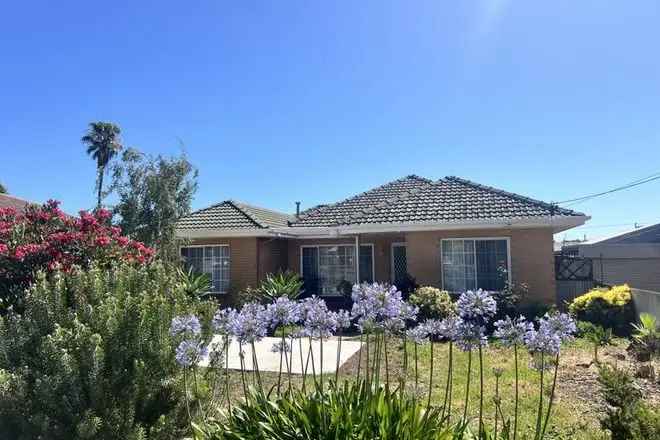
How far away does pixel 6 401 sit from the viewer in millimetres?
4172

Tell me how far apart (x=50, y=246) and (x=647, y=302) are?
13.2 metres

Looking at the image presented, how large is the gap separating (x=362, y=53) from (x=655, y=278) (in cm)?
1792

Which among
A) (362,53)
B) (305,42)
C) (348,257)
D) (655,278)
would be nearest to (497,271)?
(348,257)

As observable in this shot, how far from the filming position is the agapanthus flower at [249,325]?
12.6 ft

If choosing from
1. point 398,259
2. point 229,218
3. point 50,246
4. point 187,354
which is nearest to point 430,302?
point 398,259

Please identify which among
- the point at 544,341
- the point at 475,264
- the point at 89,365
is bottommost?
the point at 89,365

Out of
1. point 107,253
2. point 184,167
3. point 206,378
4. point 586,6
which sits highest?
Answer: point 586,6

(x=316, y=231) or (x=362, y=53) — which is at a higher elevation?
(x=362, y=53)

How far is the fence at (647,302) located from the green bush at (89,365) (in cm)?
1117

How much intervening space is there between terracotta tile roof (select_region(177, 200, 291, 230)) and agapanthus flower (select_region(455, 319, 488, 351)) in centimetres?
1389

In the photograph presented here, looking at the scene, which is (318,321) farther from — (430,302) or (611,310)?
(611,310)

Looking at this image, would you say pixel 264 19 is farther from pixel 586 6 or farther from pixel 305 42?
pixel 586 6

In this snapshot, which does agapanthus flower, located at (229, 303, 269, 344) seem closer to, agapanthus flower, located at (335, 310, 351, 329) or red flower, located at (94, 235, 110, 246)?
agapanthus flower, located at (335, 310, 351, 329)

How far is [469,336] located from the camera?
3555 mm
